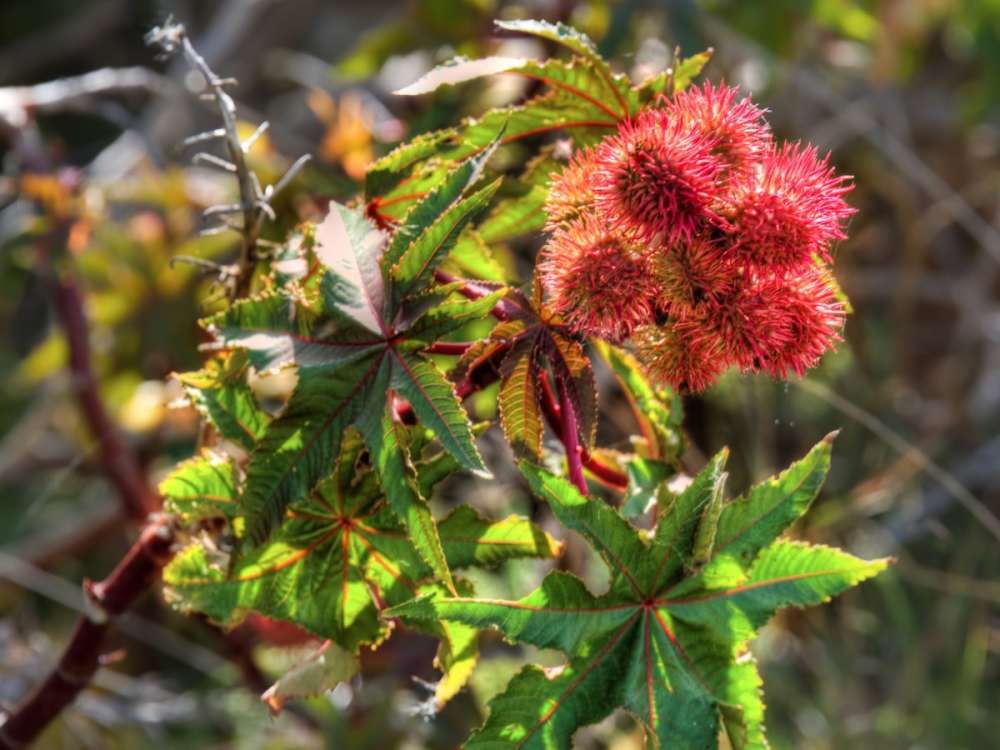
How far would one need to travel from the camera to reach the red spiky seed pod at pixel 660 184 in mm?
678

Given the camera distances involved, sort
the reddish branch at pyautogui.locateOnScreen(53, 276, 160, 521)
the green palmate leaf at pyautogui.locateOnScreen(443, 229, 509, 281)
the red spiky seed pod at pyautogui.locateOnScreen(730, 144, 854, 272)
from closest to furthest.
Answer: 1. the red spiky seed pod at pyautogui.locateOnScreen(730, 144, 854, 272)
2. the green palmate leaf at pyautogui.locateOnScreen(443, 229, 509, 281)
3. the reddish branch at pyautogui.locateOnScreen(53, 276, 160, 521)

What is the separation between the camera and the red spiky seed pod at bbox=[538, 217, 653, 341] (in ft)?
2.28

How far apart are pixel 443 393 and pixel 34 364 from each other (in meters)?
1.53

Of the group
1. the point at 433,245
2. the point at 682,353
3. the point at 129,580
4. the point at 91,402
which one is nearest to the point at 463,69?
the point at 433,245

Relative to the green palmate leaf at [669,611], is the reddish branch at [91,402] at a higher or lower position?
lower

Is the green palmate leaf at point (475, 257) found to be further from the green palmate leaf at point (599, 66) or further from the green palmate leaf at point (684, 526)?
the green palmate leaf at point (684, 526)

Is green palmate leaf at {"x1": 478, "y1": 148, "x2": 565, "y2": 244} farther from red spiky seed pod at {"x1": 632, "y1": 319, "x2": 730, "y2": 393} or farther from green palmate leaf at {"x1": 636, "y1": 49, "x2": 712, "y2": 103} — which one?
red spiky seed pod at {"x1": 632, "y1": 319, "x2": 730, "y2": 393}

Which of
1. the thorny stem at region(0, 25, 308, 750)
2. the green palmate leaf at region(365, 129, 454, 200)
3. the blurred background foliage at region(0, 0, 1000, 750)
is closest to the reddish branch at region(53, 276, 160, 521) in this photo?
the blurred background foliage at region(0, 0, 1000, 750)

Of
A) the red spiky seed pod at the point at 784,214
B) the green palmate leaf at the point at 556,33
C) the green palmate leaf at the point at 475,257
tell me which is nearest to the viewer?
the red spiky seed pod at the point at 784,214

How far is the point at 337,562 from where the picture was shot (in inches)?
32.0

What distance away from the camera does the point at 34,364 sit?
198 cm

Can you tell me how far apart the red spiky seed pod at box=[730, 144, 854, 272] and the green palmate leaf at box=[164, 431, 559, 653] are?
268 millimetres

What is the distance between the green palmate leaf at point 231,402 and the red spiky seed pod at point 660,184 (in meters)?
0.30

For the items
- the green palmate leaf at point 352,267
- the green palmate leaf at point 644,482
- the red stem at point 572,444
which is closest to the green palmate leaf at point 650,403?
the green palmate leaf at point 644,482
